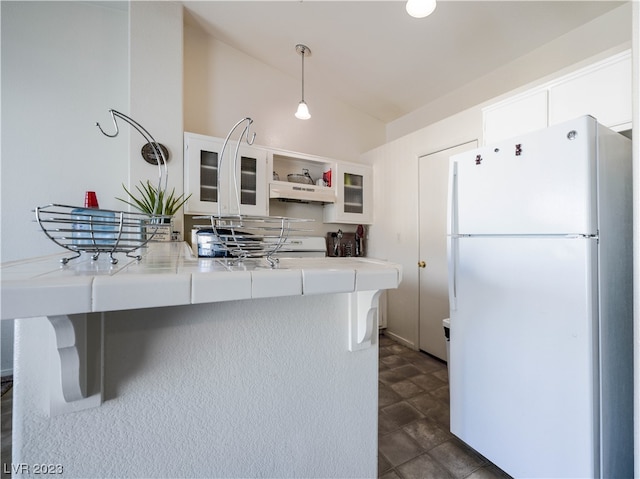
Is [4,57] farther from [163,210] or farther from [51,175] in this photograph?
[163,210]

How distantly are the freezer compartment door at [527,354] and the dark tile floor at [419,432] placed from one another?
11 cm

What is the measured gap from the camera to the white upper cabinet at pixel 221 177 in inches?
92.0

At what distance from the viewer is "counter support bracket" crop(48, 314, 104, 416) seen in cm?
48

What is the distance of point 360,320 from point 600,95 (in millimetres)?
1885

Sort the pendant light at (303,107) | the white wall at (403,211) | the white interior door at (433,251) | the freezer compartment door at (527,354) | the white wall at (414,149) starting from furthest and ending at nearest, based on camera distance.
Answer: the white wall at (403,211), the white interior door at (433,251), the pendant light at (303,107), the white wall at (414,149), the freezer compartment door at (527,354)

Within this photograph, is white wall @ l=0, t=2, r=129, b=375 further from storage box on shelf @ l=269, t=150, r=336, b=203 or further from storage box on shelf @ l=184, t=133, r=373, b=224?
storage box on shelf @ l=269, t=150, r=336, b=203

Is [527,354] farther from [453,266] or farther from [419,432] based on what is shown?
[419,432]

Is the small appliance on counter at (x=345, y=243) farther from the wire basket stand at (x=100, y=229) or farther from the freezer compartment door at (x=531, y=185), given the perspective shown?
the wire basket stand at (x=100, y=229)

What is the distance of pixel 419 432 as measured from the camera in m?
1.66

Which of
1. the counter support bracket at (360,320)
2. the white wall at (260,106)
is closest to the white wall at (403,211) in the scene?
the white wall at (260,106)

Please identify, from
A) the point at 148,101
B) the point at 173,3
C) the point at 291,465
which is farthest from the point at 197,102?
the point at 291,465

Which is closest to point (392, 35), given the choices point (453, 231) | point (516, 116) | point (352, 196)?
point (516, 116)

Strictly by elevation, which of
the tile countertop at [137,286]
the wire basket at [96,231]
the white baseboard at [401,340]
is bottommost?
the white baseboard at [401,340]

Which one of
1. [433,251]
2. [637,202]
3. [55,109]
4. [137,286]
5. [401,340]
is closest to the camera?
[137,286]
